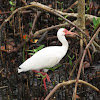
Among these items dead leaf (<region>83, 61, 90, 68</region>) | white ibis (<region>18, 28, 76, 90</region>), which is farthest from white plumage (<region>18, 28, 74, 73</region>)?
dead leaf (<region>83, 61, 90, 68</region>)

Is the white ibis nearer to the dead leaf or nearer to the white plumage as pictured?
the white plumage

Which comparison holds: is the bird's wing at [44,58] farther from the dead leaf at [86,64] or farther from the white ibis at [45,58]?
the dead leaf at [86,64]

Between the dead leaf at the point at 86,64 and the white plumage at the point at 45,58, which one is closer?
the white plumage at the point at 45,58

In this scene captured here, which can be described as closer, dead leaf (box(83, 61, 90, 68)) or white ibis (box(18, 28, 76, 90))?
white ibis (box(18, 28, 76, 90))

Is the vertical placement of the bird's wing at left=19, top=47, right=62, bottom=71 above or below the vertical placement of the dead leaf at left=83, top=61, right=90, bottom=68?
above

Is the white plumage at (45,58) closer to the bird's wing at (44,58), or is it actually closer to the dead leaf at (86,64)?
the bird's wing at (44,58)

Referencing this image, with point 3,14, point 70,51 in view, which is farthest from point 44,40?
point 3,14

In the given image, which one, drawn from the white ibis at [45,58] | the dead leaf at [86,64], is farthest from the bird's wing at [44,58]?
the dead leaf at [86,64]

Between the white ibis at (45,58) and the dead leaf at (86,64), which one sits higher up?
the white ibis at (45,58)

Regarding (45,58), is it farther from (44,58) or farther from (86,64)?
(86,64)

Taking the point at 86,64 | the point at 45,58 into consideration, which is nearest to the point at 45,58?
the point at 45,58

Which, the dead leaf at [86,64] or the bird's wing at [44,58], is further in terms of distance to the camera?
the dead leaf at [86,64]

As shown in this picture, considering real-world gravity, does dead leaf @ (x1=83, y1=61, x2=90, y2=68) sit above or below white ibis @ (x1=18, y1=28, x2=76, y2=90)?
below

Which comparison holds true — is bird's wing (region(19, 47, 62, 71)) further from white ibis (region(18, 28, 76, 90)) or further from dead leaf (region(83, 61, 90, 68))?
dead leaf (region(83, 61, 90, 68))
